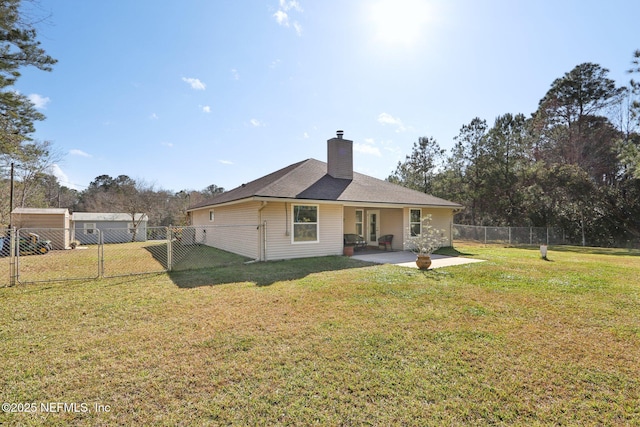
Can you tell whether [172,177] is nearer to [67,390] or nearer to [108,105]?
[108,105]

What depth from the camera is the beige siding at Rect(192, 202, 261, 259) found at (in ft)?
33.7

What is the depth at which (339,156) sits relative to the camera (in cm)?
1344

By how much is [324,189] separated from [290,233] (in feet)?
7.93

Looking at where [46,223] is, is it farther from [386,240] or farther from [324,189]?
[386,240]

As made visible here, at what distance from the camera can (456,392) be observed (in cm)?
266

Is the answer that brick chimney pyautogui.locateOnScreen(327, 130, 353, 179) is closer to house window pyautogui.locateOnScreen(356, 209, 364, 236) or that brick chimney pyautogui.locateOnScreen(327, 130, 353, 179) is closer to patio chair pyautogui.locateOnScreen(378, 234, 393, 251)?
house window pyautogui.locateOnScreen(356, 209, 364, 236)

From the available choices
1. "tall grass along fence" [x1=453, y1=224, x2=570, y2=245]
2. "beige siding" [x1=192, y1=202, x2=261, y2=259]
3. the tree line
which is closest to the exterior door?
"beige siding" [x1=192, y1=202, x2=261, y2=259]

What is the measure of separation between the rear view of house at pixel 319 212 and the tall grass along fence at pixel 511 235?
677 cm

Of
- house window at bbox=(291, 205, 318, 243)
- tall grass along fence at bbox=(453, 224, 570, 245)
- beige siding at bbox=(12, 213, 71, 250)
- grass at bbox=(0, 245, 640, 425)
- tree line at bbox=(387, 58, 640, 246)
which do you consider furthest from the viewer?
tree line at bbox=(387, 58, 640, 246)

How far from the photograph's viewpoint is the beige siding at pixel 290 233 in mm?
9953

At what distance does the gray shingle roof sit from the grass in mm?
4645

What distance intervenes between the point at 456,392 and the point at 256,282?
496 cm

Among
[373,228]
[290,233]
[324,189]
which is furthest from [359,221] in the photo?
[290,233]

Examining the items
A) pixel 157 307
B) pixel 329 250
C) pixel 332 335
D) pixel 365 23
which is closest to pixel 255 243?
pixel 329 250
